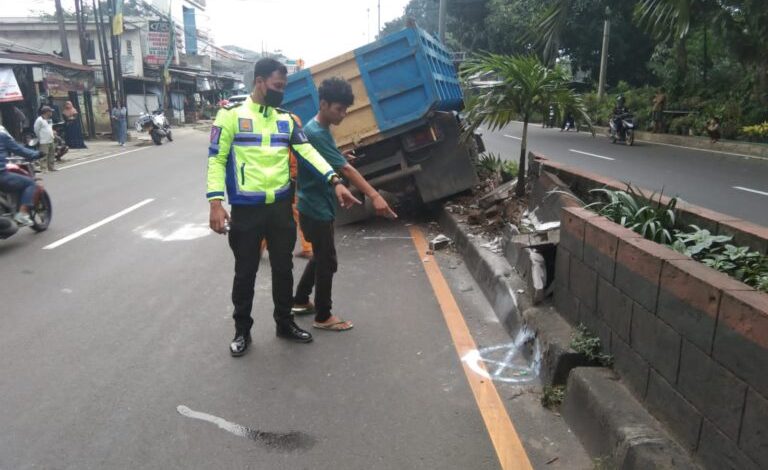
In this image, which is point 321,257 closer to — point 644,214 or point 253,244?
point 253,244

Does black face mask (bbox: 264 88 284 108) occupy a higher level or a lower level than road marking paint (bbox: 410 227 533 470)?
higher

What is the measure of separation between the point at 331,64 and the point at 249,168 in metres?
3.71

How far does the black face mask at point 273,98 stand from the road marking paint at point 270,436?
189 centimetres

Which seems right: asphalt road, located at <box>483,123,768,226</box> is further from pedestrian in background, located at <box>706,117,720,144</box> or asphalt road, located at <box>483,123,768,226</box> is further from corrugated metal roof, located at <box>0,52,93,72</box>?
corrugated metal roof, located at <box>0,52,93,72</box>

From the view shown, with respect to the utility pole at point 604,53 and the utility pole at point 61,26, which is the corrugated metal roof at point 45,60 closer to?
the utility pole at point 61,26

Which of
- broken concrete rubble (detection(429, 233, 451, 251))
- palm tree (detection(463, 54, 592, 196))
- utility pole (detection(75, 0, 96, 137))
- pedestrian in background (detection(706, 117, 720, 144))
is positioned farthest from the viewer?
utility pole (detection(75, 0, 96, 137))

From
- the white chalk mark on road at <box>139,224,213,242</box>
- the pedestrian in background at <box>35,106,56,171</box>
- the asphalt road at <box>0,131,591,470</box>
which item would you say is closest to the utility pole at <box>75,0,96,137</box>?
the pedestrian in background at <box>35,106,56,171</box>

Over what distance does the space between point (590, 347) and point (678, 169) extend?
11362 millimetres

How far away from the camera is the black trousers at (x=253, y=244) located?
3.94 metres

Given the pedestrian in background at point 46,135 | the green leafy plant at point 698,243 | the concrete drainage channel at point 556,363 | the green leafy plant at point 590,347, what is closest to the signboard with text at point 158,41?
the pedestrian in background at point 46,135

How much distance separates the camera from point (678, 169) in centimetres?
1324

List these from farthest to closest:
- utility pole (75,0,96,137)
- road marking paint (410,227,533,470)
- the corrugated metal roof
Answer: utility pole (75,0,96,137) → the corrugated metal roof → road marking paint (410,227,533,470)

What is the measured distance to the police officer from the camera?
3783 mm

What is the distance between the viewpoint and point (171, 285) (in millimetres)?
5543
